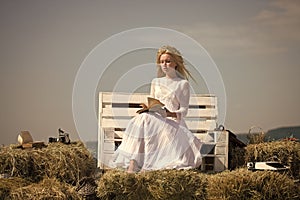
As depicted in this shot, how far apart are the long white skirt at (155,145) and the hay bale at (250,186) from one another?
52 cm

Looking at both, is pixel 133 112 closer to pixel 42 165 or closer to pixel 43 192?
pixel 42 165

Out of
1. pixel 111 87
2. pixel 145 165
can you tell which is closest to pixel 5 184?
pixel 145 165

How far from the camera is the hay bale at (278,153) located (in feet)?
14.2

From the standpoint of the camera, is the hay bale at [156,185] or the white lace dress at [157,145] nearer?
the hay bale at [156,185]

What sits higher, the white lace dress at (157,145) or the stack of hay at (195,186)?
the white lace dress at (157,145)

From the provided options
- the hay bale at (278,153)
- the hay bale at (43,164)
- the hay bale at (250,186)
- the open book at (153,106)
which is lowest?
the hay bale at (250,186)

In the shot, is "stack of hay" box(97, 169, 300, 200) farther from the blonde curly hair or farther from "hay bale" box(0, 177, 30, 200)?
the blonde curly hair

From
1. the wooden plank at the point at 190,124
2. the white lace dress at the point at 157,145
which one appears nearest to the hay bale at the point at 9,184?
the white lace dress at the point at 157,145

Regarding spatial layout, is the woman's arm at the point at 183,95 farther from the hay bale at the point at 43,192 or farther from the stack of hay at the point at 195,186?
the hay bale at the point at 43,192

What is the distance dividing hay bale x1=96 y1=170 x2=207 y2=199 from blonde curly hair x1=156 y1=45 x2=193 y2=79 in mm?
979

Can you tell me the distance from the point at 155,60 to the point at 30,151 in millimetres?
1194

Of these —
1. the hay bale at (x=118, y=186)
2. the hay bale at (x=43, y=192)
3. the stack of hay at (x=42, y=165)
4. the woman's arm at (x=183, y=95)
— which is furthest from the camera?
the woman's arm at (x=183, y=95)

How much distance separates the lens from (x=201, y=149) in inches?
167

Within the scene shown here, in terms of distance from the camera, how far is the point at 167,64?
418 cm
